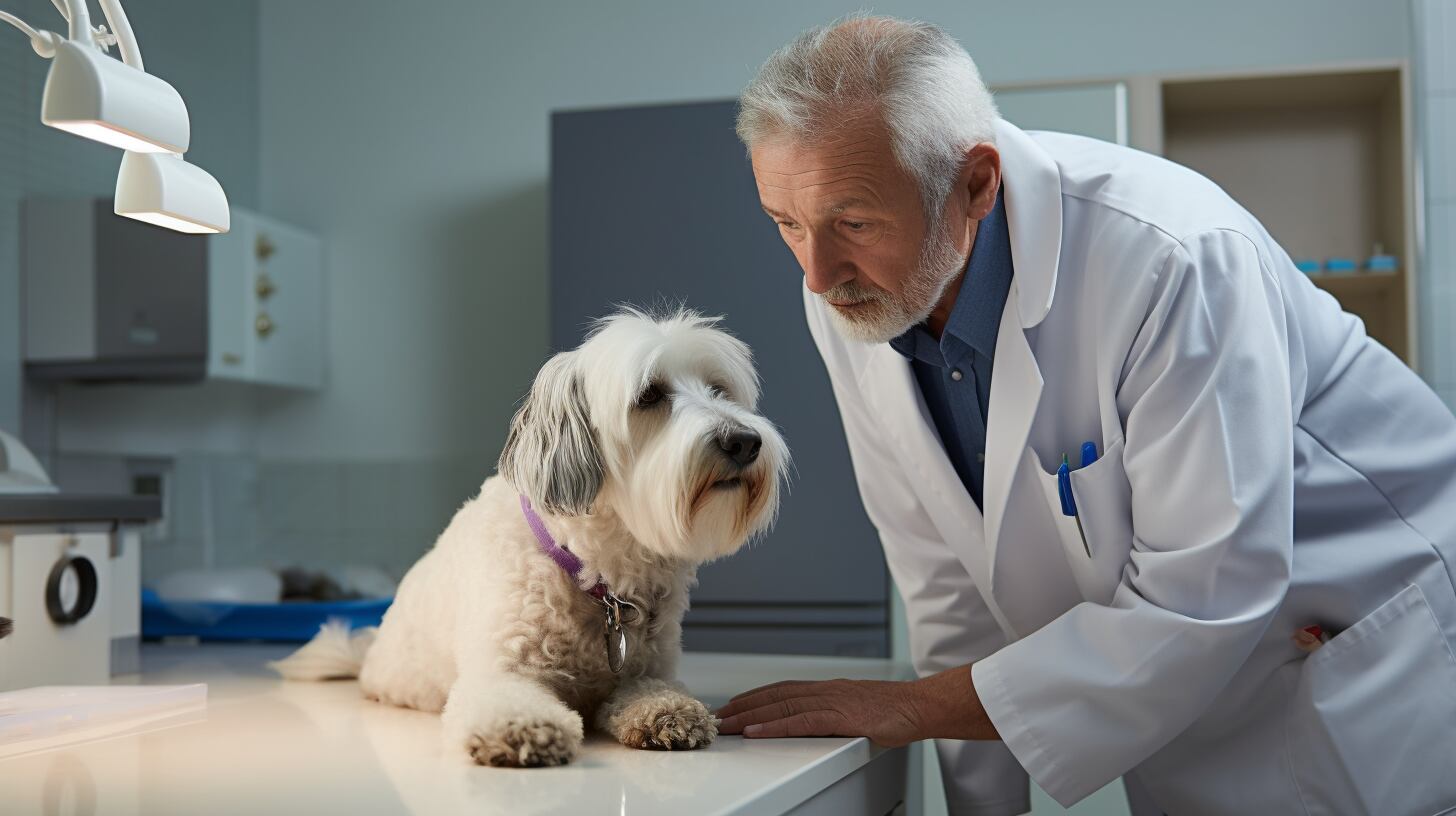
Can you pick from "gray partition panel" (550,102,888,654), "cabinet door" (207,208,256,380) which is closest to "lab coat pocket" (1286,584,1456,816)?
"gray partition panel" (550,102,888,654)

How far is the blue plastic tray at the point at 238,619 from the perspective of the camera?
6.42 feet

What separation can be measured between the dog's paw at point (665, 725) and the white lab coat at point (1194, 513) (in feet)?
0.95

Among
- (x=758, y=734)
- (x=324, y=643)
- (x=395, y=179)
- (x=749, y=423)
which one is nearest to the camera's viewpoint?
(x=758, y=734)

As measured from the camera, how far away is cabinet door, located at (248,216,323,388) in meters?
3.77

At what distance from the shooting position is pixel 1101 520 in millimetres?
1300

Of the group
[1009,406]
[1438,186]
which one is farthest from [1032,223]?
[1438,186]

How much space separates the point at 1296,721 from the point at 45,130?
338 cm

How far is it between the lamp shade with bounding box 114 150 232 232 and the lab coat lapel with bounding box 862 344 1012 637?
0.74m

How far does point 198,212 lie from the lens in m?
1.14

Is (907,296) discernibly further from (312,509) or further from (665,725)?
(312,509)

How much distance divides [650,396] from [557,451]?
0.40 feet

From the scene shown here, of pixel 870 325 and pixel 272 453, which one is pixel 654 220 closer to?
pixel 272 453

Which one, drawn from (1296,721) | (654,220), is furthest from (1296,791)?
(654,220)

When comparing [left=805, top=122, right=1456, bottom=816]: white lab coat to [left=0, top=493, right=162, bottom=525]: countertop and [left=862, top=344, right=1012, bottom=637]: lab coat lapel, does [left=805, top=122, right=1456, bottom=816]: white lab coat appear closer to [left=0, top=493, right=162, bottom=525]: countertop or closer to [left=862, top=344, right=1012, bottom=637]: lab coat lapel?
[left=862, top=344, right=1012, bottom=637]: lab coat lapel
